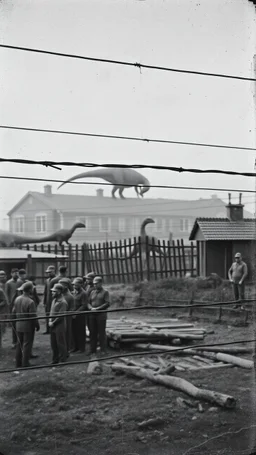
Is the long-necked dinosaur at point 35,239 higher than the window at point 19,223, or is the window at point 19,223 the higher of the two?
the window at point 19,223

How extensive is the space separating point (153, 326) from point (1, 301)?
3933mm

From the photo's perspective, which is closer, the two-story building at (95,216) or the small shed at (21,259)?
the small shed at (21,259)

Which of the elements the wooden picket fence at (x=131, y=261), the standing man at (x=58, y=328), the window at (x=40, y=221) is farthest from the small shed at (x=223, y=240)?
the standing man at (x=58, y=328)

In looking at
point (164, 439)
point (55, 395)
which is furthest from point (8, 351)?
point (164, 439)

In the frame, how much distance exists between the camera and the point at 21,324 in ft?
30.2

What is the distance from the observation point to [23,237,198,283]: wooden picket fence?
69.7 feet

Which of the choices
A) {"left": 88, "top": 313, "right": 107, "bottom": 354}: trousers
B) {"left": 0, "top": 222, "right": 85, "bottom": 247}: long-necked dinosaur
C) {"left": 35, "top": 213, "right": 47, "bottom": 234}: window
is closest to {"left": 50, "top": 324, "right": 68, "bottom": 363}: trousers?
{"left": 88, "top": 313, "right": 107, "bottom": 354}: trousers

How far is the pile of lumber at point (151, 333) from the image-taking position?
1132 cm

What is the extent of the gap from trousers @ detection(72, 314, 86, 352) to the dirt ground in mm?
845

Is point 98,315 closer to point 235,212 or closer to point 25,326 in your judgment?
point 25,326

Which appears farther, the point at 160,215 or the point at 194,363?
the point at 160,215

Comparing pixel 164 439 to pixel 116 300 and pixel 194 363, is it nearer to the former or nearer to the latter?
pixel 194 363

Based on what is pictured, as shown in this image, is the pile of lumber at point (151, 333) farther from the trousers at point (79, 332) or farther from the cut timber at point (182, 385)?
the cut timber at point (182, 385)

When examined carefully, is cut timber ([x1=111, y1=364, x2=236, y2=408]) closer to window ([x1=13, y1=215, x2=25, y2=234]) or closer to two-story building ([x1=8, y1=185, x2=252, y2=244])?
two-story building ([x1=8, y1=185, x2=252, y2=244])
